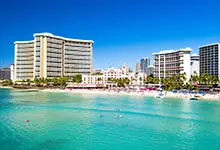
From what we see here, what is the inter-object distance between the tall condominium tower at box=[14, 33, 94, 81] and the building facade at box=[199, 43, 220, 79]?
84811mm

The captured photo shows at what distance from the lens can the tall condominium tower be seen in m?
173

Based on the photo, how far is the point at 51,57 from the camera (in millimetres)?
176750

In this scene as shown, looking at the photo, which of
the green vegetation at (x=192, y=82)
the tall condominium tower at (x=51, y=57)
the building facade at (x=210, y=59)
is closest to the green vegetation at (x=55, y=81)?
the tall condominium tower at (x=51, y=57)

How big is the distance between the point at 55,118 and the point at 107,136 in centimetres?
1575

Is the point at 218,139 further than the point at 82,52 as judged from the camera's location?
No

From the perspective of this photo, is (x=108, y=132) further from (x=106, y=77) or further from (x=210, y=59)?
(x=210, y=59)

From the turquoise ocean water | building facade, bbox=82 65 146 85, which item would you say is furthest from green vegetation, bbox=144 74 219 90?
the turquoise ocean water

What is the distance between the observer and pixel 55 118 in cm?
4544

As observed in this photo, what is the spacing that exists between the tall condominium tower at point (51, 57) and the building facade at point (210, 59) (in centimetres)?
8481

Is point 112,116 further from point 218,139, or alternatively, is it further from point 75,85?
point 75,85

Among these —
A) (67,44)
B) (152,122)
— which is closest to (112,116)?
(152,122)

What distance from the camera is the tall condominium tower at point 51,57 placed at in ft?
567

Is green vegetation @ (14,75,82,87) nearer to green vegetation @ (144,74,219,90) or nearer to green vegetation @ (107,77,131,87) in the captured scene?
green vegetation @ (107,77,131,87)

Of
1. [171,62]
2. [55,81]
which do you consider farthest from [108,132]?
[171,62]
